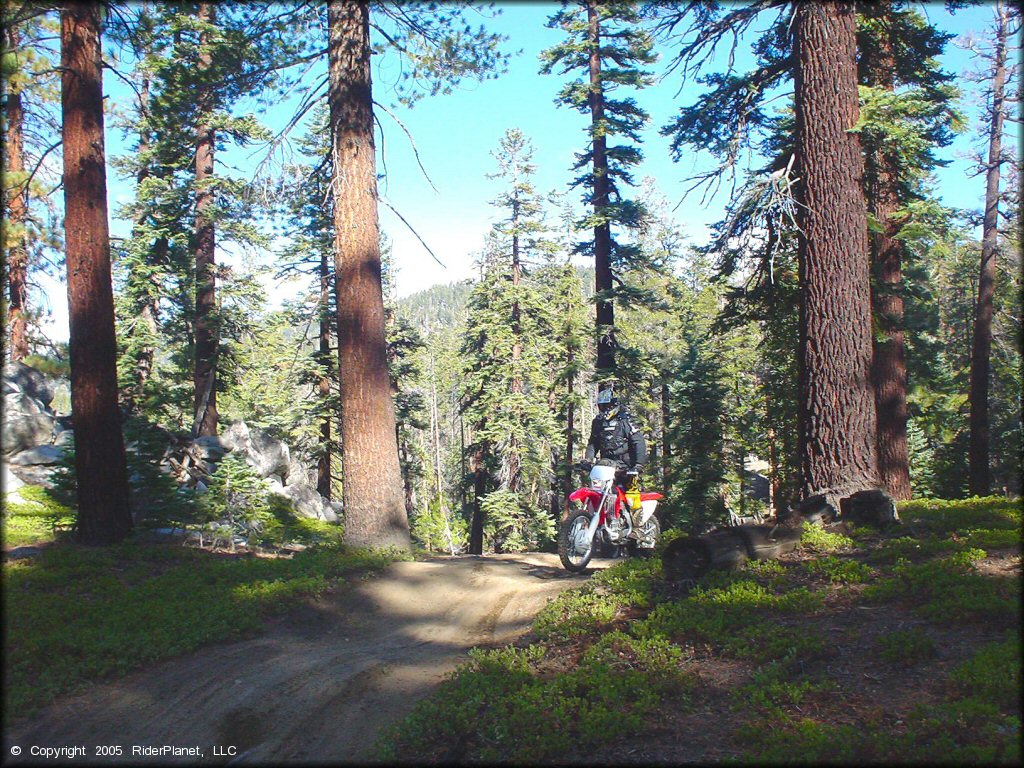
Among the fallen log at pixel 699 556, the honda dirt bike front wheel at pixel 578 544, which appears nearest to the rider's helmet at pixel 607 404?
the honda dirt bike front wheel at pixel 578 544

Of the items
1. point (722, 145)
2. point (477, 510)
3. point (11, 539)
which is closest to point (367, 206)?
point (722, 145)

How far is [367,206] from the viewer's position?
9938 millimetres

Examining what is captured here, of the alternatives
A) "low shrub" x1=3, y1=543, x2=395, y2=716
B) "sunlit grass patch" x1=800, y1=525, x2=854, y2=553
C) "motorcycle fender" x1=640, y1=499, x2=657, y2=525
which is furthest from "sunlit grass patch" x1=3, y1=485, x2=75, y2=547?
"sunlit grass patch" x1=800, y1=525, x2=854, y2=553

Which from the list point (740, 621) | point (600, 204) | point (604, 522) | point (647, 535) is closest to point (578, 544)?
point (604, 522)

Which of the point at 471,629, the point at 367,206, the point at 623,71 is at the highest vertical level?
the point at 623,71

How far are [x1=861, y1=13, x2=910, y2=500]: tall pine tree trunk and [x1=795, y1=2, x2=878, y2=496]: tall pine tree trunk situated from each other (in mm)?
3673

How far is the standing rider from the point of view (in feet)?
28.4

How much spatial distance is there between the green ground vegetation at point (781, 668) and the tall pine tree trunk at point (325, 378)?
16217 mm

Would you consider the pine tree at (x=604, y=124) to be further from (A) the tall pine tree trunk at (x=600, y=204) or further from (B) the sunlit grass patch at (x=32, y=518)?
(B) the sunlit grass patch at (x=32, y=518)

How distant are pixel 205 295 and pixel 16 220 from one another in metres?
7.40

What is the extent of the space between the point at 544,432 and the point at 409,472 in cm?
833

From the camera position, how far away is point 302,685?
17.0 ft

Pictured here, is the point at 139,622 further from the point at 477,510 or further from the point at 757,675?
the point at 477,510

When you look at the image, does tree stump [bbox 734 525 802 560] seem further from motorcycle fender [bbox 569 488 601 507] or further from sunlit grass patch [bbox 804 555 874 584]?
motorcycle fender [bbox 569 488 601 507]
